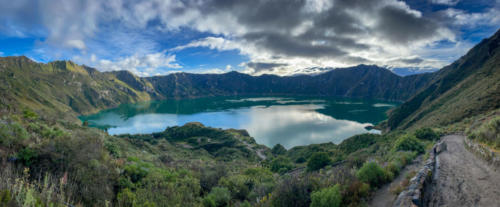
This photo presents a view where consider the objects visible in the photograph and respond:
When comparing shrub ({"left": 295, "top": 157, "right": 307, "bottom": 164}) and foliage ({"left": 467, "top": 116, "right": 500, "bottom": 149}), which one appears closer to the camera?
foliage ({"left": 467, "top": 116, "right": 500, "bottom": 149})

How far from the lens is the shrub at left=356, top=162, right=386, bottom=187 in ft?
26.3

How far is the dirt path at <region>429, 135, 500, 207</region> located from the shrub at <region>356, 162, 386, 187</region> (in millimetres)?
1607

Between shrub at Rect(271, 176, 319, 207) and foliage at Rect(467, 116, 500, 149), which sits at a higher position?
foliage at Rect(467, 116, 500, 149)

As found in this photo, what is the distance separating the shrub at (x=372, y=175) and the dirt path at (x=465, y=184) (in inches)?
63.3

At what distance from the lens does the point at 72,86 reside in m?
160

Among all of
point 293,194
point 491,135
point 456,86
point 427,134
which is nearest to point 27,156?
point 293,194

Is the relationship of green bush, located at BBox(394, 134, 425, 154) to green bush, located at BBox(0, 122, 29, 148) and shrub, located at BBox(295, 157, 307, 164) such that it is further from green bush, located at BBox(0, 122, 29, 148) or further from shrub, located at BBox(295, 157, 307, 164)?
green bush, located at BBox(0, 122, 29, 148)

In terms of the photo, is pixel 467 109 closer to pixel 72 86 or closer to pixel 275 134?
pixel 275 134

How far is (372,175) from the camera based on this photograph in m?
8.12

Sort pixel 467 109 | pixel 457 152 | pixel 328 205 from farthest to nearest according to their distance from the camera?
pixel 467 109
pixel 457 152
pixel 328 205

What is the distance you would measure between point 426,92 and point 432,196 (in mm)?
92597

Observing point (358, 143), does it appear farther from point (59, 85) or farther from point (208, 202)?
point (59, 85)

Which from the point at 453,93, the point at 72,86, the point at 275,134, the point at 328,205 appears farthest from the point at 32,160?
the point at 72,86

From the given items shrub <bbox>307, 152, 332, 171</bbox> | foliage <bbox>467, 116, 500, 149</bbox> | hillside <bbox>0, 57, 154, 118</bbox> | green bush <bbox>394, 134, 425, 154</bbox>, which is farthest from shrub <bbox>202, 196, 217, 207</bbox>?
hillside <bbox>0, 57, 154, 118</bbox>
